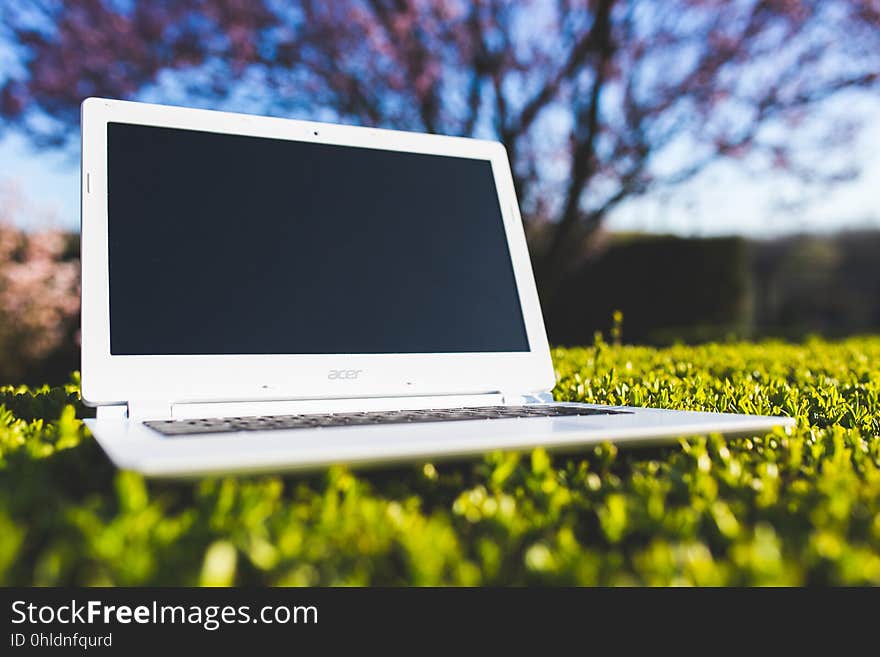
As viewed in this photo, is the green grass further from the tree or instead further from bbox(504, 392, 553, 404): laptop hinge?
the tree

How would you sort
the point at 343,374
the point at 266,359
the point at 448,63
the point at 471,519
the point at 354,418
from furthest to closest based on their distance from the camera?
1. the point at 448,63
2. the point at 343,374
3. the point at 266,359
4. the point at 354,418
5. the point at 471,519

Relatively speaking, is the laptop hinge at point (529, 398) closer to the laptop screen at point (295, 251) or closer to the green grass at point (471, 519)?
the laptop screen at point (295, 251)

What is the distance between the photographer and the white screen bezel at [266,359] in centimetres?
198

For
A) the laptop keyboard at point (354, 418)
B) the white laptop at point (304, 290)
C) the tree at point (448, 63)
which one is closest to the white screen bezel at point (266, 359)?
the white laptop at point (304, 290)

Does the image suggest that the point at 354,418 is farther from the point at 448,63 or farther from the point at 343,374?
the point at 448,63

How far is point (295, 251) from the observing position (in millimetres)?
2258

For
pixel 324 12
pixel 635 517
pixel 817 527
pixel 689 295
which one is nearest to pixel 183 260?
pixel 635 517

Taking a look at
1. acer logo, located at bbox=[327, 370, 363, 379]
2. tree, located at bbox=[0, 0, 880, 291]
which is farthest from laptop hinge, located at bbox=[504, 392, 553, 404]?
tree, located at bbox=[0, 0, 880, 291]

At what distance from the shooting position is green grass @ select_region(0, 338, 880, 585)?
1.05 meters

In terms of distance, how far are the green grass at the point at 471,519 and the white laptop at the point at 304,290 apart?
10 cm

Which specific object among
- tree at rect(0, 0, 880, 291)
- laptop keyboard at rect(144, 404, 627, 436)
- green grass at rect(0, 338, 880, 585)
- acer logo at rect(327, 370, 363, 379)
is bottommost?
green grass at rect(0, 338, 880, 585)

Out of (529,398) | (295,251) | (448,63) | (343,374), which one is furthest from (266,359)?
(448,63)

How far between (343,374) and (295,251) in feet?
1.28

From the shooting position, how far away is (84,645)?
1033 millimetres
